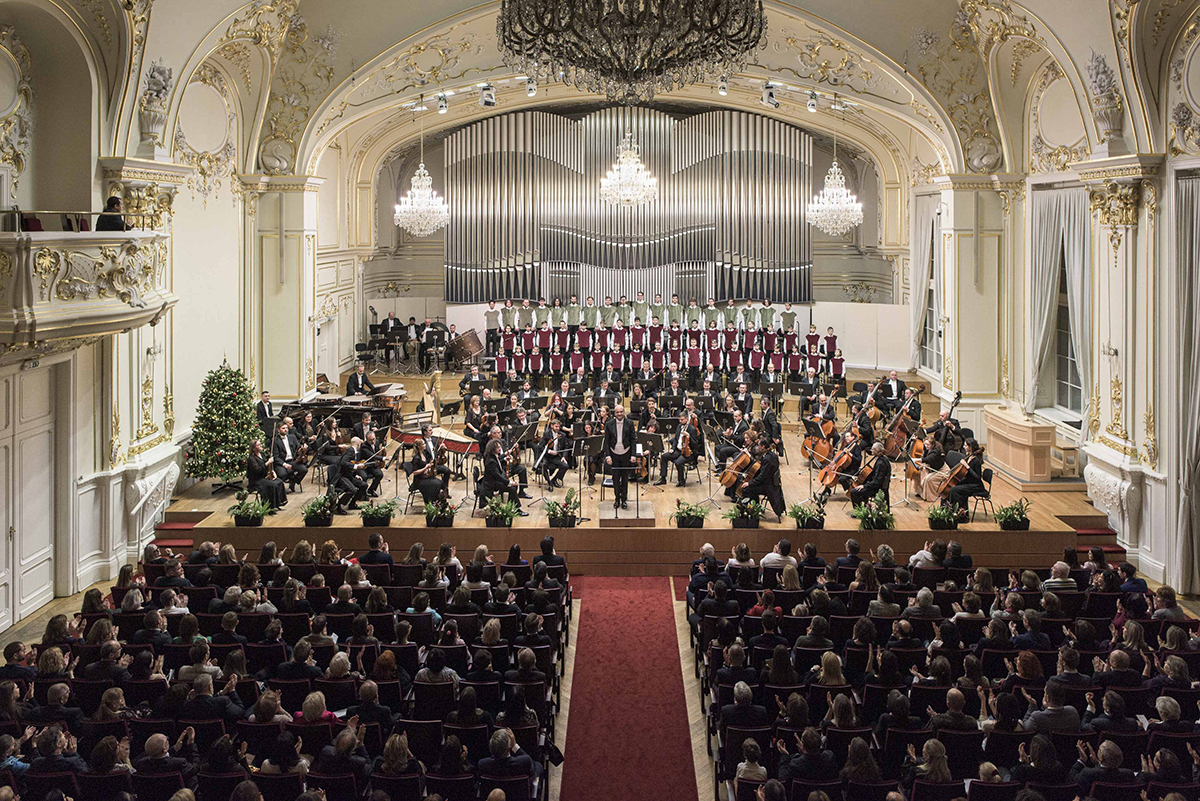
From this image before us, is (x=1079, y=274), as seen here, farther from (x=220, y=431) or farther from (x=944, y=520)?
(x=220, y=431)

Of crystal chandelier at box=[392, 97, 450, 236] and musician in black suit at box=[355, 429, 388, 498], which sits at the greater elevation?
crystal chandelier at box=[392, 97, 450, 236]

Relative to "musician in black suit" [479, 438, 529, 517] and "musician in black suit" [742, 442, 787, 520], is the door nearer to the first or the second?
"musician in black suit" [479, 438, 529, 517]

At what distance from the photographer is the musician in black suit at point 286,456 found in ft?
43.2

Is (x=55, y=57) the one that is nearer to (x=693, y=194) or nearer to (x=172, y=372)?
(x=172, y=372)

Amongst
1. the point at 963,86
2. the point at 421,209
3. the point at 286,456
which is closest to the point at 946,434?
the point at 963,86

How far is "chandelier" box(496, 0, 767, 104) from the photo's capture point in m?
7.25

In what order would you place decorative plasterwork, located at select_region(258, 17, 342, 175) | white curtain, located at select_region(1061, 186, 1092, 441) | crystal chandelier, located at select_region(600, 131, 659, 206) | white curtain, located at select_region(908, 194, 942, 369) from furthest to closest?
crystal chandelier, located at select_region(600, 131, 659, 206), white curtain, located at select_region(908, 194, 942, 369), decorative plasterwork, located at select_region(258, 17, 342, 175), white curtain, located at select_region(1061, 186, 1092, 441)

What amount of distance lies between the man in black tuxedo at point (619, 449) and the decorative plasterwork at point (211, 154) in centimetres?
598

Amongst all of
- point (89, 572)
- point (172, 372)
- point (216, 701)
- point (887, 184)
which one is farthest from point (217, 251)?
point (887, 184)

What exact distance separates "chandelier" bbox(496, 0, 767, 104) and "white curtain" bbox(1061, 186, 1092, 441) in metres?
7.50

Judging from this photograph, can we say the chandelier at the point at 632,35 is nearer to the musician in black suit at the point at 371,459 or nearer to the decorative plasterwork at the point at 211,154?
the musician in black suit at the point at 371,459

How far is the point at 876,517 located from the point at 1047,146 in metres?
6.00

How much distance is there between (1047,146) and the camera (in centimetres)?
1456

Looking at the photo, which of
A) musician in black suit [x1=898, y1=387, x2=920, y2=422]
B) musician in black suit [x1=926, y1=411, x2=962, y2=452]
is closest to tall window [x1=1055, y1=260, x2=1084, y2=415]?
musician in black suit [x1=898, y1=387, x2=920, y2=422]
